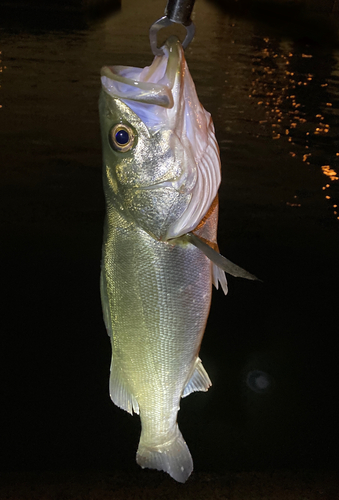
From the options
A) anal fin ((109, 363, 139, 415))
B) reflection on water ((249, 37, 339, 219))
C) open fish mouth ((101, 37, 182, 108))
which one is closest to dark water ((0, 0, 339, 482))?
reflection on water ((249, 37, 339, 219))

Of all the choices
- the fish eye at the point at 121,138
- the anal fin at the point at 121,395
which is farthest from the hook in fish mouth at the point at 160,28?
the anal fin at the point at 121,395

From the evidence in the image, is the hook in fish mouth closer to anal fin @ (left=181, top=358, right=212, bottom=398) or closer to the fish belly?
the fish belly

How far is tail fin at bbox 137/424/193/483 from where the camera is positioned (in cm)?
192

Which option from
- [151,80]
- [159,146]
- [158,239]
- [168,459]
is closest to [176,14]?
[151,80]

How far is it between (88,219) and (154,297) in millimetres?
4682

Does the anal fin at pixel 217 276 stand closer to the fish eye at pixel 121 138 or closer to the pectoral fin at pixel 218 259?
the pectoral fin at pixel 218 259

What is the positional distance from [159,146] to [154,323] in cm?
76

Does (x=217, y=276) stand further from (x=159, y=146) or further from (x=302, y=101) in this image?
(x=302, y=101)

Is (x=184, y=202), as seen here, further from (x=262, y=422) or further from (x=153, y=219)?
(x=262, y=422)

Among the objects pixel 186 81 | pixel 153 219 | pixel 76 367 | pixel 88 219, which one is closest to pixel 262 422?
pixel 76 367

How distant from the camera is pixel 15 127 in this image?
366 inches

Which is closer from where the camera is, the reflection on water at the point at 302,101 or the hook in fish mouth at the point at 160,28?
the hook in fish mouth at the point at 160,28

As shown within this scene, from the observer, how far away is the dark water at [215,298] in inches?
130

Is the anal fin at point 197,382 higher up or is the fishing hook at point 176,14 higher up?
the fishing hook at point 176,14
